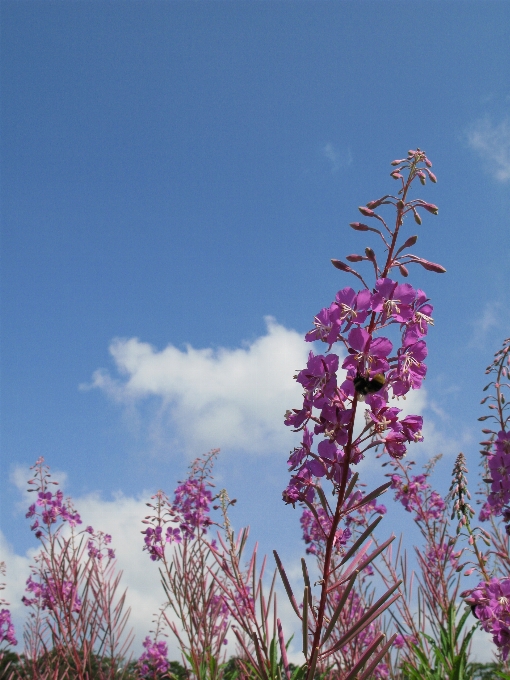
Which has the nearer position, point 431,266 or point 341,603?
point 341,603

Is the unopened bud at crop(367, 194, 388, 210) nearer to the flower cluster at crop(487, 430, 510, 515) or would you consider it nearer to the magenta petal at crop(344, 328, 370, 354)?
the magenta petal at crop(344, 328, 370, 354)

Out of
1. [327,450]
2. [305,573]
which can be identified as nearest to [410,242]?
[327,450]

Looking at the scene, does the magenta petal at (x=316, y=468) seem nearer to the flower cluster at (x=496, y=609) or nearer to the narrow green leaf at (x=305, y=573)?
the narrow green leaf at (x=305, y=573)

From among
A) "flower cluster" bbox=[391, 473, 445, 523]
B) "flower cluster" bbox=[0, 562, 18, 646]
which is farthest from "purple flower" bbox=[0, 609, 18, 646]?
"flower cluster" bbox=[391, 473, 445, 523]

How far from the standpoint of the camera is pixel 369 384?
1.61m

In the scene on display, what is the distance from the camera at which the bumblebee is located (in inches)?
63.4

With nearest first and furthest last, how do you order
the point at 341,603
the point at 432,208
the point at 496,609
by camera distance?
the point at 341,603 → the point at 432,208 → the point at 496,609

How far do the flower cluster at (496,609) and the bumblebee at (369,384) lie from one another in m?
2.05

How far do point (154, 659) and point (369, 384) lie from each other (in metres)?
8.85

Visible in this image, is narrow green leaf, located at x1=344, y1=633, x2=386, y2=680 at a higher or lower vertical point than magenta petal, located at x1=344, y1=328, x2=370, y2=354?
lower

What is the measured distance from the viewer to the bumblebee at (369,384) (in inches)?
63.4

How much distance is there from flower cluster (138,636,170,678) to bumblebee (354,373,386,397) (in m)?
8.63

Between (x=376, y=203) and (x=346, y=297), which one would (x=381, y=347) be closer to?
(x=346, y=297)

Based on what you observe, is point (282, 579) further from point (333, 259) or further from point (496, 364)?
point (496, 364)
